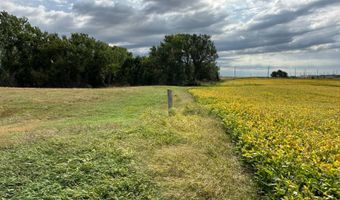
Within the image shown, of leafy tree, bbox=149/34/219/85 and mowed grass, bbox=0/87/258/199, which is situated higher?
leafy tree, bbox=149/34/219/85

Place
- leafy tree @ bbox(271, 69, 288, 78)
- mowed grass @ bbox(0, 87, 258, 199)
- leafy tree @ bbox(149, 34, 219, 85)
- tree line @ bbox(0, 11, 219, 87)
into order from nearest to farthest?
mowed grass @ bbox(0, 87, 258, 199) < tree line @ bbox(0, 11, 219, 87) < leafy tree @ bbox(149, 34, 219, 85) < leafy tree @ bbox(271, 69, 288, 78)

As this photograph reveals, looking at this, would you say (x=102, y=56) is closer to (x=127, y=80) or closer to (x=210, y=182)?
(x=127, y=80)

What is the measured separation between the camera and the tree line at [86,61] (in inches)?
1811

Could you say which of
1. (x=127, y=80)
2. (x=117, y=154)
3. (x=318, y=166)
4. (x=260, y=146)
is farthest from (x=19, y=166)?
(x=127, y=80)

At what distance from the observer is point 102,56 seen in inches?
1973

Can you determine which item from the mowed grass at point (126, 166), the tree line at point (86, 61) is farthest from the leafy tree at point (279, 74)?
the mowed grass at point (126, 166)

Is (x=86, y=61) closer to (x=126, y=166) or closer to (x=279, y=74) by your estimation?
(x=126, y=166)

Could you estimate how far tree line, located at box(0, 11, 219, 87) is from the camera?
1811 inches

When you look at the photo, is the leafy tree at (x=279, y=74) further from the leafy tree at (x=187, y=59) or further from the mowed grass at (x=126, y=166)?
the mowed grass at (x=126, y=166)

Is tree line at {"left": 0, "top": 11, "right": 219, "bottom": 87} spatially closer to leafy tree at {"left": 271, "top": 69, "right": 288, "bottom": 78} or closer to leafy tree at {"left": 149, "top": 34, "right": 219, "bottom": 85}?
leafy tree at {"left": 149, "top": 34, "right": 219, "bottom": 85}

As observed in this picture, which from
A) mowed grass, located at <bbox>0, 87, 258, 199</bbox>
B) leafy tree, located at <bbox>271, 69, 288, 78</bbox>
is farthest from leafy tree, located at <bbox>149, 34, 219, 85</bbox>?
mowed grass, located at <bbox>0, 87, 258, 199</bbox>

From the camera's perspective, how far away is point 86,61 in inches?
1927

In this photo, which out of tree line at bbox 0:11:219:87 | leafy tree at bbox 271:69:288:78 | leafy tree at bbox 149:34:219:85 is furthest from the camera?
leafy tree at bbox 271:69:288:78

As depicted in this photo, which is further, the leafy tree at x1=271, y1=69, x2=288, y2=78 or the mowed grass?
the leafy tree at x1=271, y1=69, x2=288, y2=78
